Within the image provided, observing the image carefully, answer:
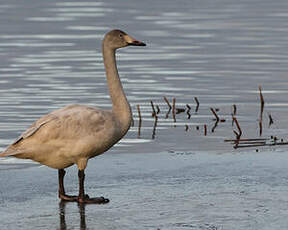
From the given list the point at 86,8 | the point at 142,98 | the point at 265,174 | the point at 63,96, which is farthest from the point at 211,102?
the point at 86,8

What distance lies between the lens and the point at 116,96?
10273 mm

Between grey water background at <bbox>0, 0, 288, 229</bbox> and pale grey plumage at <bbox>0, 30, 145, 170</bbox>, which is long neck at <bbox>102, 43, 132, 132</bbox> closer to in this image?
pale grey plumage at <bbox>0, 30, 145, 170</bbox>

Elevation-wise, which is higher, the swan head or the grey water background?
the swan head

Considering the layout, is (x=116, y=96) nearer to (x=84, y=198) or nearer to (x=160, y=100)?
(x=84, y=198)

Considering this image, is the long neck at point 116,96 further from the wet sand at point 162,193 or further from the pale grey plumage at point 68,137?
the wet sand at point 162,193

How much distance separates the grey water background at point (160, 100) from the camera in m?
8.96

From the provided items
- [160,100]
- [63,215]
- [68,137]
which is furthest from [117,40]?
[160,100]

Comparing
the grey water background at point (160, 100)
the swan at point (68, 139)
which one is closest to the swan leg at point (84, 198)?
the swan at point (68, 139)

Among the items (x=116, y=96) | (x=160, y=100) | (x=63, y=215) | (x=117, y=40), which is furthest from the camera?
(x=160, y=100)

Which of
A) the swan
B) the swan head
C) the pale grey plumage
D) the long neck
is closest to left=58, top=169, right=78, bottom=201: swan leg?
the swan

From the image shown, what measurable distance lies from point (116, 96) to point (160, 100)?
564 centimetres

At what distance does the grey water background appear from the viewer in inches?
353

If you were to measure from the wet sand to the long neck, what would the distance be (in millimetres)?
659

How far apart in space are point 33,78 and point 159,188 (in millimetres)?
8495
